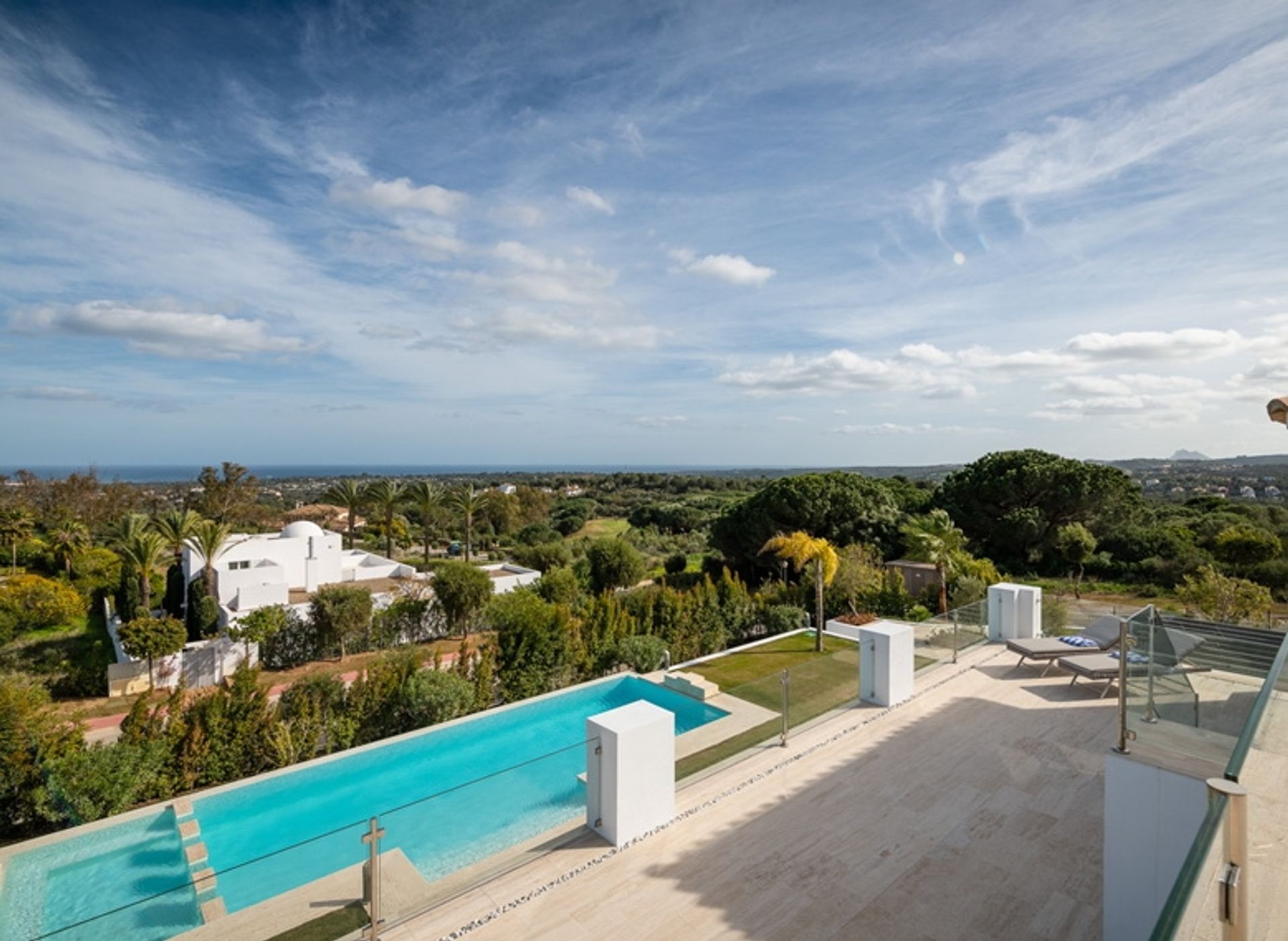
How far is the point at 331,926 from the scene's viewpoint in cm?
451

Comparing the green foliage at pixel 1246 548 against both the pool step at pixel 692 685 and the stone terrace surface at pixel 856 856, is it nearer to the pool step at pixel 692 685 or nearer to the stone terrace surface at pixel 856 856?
the stone terrace surface at pixel 856 856

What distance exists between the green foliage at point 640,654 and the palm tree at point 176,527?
14869 mm

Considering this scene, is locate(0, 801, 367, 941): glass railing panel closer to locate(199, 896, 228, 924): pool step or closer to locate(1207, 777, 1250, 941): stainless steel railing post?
locate(199, 896, 228, 924): pool step

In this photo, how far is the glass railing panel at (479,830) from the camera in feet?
15.1

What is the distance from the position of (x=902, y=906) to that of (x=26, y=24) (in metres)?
13.2

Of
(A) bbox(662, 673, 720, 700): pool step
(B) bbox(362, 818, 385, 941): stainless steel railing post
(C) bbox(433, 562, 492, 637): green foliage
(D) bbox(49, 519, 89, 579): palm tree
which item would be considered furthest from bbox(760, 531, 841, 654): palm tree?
(D) bbox(49, 519, 89, 579): palm tree

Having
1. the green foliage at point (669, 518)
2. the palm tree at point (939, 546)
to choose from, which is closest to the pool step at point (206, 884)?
the palm tree at point (939, 546)

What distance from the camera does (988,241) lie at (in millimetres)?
12711

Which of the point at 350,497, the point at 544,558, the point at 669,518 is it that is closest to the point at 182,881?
the point at 544,558

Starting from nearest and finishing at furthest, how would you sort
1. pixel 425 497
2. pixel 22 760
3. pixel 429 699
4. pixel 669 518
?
pixel 22 760
pixel 429 699
pixel 425 497
pixel 669 518

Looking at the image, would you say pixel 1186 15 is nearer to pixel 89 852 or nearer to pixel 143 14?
pixel 143 14

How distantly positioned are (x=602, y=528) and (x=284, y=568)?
96.2 feet

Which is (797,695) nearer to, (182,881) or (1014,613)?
(1014,613)

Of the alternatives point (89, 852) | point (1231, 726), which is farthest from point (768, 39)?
point (89, 852)
